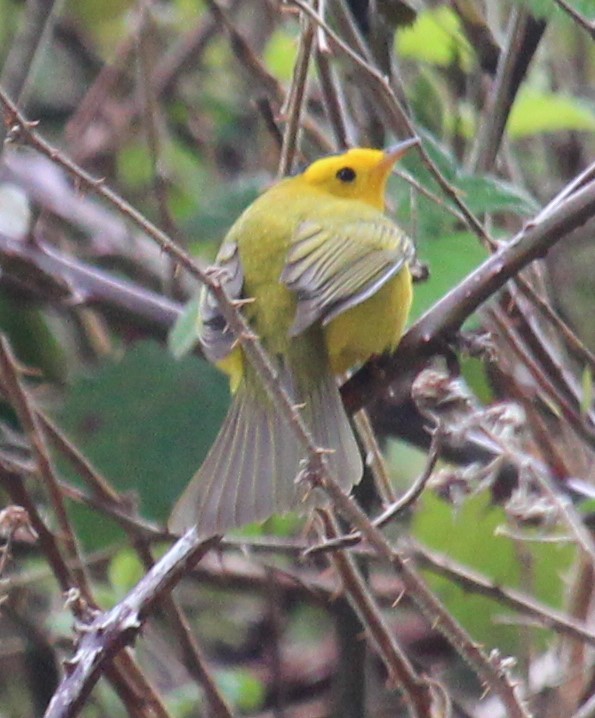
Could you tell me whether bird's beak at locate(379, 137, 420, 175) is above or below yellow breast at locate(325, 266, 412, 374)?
above

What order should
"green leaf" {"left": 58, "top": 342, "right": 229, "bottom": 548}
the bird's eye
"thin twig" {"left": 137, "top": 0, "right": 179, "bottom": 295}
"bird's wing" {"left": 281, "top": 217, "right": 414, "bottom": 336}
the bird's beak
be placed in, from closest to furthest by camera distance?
the bird's beak → "bird's wing" {"left": 281, "top": 217, "right": 414, "bottom": 336} → "green leaf" {"left": 58, "top": 342, "right": 229, "bottom": 548} → "thin twig" {"left": 137, "top": 0, "right": 179, "bottom": 295} → the bird's eye

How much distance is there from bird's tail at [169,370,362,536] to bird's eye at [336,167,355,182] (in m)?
0.89

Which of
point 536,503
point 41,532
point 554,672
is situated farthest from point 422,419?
point 41,532

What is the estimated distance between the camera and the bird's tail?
6.87 feet

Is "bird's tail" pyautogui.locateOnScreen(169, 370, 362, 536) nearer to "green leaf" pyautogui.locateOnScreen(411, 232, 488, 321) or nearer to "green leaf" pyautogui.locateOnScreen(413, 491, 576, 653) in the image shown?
"green leaf" pyautogui.locateOnScreen(411, 232, 488, 321)

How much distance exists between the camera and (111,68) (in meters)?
4.34

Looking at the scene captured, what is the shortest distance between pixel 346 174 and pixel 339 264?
68 centimetres

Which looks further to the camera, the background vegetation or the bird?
the bird

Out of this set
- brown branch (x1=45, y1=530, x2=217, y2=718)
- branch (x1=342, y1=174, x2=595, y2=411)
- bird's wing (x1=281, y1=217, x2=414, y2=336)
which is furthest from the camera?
bird's wing (x1=281, y1=217, x2=414, y2=336)

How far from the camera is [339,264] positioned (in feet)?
9.04

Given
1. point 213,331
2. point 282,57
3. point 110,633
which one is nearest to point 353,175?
point 282,57

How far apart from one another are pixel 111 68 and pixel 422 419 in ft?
6.19

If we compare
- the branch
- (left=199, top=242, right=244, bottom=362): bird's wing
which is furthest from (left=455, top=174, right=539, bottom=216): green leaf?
(left=199, top=242, right=244, bottom=362): bird's wing

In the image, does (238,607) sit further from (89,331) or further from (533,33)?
(533,33)
